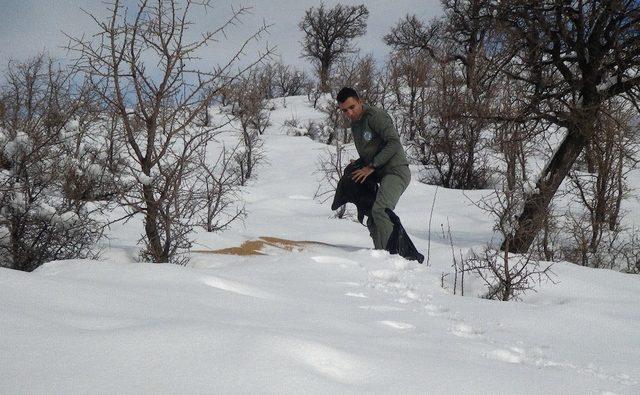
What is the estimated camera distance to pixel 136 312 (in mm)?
1553

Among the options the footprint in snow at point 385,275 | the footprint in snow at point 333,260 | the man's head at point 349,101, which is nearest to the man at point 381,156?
the man's head at point 349,101

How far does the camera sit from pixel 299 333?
1511 mm

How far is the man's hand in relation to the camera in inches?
187

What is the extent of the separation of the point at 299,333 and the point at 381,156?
3334 millimetres

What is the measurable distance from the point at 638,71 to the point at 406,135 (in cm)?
1472

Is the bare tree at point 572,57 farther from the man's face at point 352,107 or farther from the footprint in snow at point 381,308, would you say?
the footprint in snow at point 381,308

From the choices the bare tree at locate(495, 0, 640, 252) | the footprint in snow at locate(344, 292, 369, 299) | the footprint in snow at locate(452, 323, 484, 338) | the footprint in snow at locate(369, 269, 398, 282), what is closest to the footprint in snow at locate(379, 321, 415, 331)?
the footprint in snow at locate(452, 323, 484, 338)

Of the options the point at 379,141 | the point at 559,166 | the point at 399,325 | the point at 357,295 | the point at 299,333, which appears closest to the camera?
the point at 299,333

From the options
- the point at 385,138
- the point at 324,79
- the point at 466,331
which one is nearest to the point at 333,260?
the point at 385,138

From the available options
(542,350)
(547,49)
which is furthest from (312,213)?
(542,350)

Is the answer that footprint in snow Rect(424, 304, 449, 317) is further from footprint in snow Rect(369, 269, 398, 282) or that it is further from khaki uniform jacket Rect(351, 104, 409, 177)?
khaki uniform jacket Rect(351, 104, 409, 177)

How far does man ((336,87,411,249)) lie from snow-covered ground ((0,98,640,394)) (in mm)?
957

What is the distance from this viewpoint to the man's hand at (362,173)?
15.5 feet

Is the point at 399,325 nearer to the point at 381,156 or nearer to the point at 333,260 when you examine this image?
the point at 333,260
